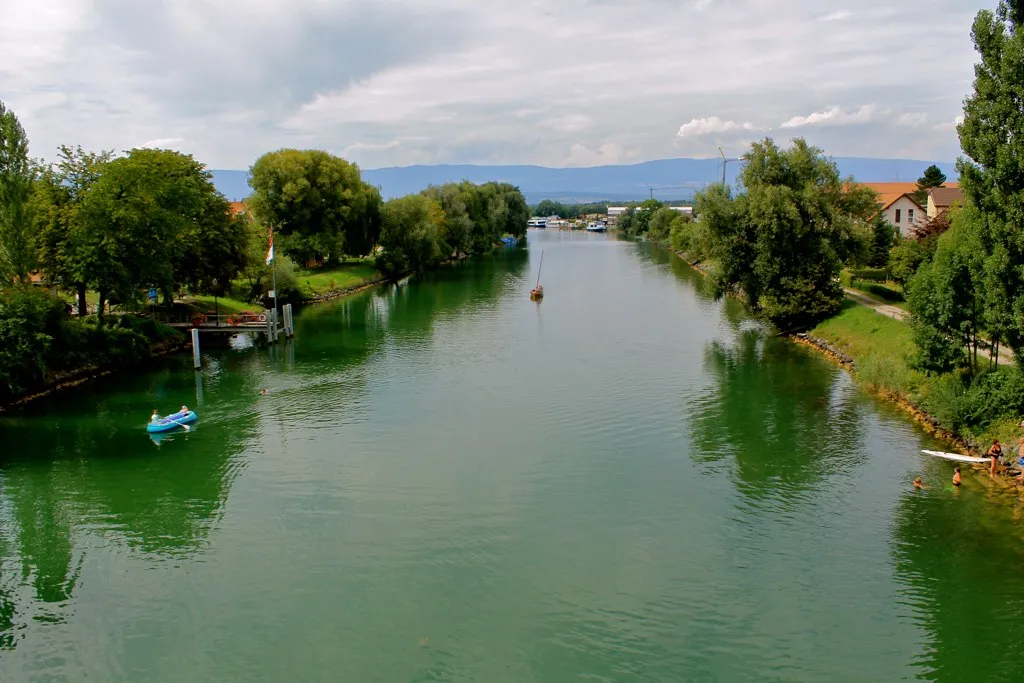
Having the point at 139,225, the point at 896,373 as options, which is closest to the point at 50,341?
the point at 139,225

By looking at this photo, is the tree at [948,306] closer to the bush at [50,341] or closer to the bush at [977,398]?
the bush at [977,398]

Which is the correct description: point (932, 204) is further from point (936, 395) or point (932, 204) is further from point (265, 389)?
point (265, 389)

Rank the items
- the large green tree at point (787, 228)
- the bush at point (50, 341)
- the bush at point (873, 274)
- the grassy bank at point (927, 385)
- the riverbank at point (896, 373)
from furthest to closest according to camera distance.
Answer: the bush at point (873, 274)
the large green tree at point (787, 228)
the bush at point (50, 341)
the riverbank at point (896, 373)
the grassy bank at point (927, 385)

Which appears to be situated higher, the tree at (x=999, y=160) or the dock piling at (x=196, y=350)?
the tree at (x=999, y=160)

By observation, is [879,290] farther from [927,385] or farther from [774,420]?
[774,420]

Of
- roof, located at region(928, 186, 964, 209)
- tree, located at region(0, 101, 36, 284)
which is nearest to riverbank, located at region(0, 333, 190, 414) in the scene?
tree, located at region(0, 101, 36, 284)

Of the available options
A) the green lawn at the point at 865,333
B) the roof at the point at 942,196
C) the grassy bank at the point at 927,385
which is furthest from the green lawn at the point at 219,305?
the roof at the point at 942,196
